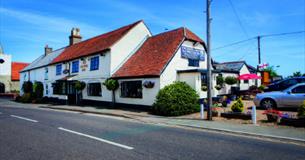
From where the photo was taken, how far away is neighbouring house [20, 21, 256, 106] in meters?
18.3

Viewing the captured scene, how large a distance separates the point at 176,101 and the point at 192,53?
252 inches

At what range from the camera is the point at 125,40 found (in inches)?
903

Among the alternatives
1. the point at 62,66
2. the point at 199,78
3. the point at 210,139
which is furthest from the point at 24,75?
the point at 210,139

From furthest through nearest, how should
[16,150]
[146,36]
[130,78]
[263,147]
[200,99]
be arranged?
[146,36] < [130,78] < [200,99] < [263,147] < [16,150]

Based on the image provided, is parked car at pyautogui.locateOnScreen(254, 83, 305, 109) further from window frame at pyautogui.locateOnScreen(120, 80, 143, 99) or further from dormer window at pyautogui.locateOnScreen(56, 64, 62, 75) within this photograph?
dormer window at pyautogui.locateOnScreen(56, 64, 62, 75)

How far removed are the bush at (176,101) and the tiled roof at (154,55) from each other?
1.71 meters

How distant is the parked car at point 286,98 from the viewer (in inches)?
556

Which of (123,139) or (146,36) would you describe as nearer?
(123,139)

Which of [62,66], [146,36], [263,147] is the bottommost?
[263,147]

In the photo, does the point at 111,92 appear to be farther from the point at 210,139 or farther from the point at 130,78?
the point at 210,139

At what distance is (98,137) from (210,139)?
3.86 m

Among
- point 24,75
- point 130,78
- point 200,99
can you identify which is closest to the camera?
point 200,99

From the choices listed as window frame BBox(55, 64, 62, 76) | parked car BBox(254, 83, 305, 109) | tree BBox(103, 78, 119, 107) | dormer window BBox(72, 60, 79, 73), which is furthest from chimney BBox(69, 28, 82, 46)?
parked car BBox(254, 83, 305, 109)

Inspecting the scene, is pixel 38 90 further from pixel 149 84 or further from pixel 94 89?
pixel 149 84
